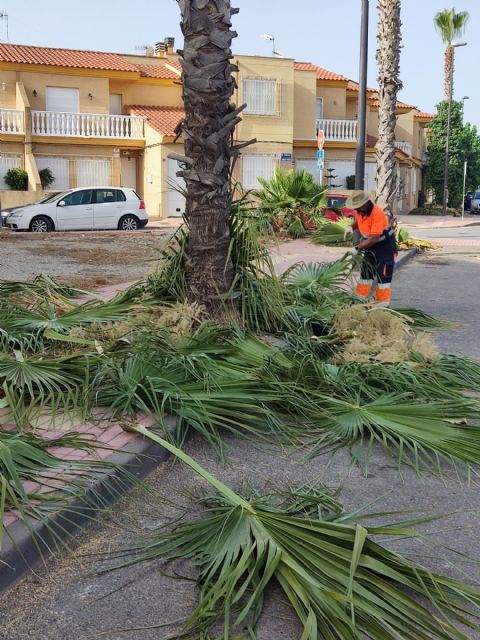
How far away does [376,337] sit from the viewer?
6727 millimetres

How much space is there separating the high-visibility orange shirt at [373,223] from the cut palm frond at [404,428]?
4513mm

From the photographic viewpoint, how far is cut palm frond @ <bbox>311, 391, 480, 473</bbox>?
4.69 m

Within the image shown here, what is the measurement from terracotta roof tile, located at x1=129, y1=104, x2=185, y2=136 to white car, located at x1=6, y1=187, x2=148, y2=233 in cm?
856

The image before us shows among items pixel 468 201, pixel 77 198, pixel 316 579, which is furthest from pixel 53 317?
pixel 468 201

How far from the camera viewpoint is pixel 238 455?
4.79 m


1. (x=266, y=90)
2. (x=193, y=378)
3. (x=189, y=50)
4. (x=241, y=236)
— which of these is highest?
(x=266, y=90)

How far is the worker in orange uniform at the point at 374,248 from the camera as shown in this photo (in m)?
9.66

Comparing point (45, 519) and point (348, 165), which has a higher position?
point (348, 165)

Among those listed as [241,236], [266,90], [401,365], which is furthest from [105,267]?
[266,90]

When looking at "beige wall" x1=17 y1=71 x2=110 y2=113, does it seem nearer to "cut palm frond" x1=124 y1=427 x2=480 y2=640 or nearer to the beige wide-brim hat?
the beige wide-brim hat

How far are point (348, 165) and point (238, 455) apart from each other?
1656 inches

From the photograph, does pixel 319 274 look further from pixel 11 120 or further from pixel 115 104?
pixel 115 104

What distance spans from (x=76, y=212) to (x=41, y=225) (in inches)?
49.6

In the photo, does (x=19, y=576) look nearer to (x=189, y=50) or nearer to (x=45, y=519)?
(x=45, y=519)
